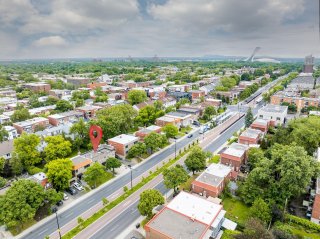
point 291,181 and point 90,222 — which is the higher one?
point 291,181

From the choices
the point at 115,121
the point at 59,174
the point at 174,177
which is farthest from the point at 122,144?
the point at 174,177

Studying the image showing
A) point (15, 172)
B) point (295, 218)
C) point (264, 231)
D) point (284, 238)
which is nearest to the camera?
point (264, 231)

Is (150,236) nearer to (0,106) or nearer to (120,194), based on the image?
(120,194)

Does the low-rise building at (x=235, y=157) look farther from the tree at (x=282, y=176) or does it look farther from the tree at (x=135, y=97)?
the tree at (x=135, y=97)

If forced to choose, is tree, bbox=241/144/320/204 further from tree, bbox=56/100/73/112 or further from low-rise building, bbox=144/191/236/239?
tree, bbox=56/100/73/112

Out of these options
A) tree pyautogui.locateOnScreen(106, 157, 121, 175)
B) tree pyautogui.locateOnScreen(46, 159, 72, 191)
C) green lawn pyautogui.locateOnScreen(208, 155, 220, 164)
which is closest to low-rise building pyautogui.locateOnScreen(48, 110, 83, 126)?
tree pyautogui.locateOnScreen(106, 157, 121, 175)

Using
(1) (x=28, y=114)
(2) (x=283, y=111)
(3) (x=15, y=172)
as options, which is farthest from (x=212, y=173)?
(1) (x=28, y=114)

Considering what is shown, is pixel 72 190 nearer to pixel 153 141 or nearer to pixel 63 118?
pixel 153 141

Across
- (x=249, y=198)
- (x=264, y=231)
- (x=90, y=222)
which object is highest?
(x=264, y=231)
